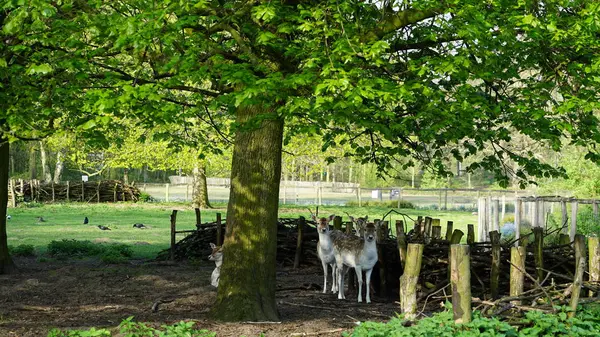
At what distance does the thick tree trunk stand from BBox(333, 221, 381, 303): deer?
250 cm

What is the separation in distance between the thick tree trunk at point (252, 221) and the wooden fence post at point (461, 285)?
10.6 feet

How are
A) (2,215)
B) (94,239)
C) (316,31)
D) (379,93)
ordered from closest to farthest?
(379,93) → (316,31) → (2,215) → (94,239)

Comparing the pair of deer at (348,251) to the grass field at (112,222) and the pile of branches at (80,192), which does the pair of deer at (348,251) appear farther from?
the pile of branches at (80,192)

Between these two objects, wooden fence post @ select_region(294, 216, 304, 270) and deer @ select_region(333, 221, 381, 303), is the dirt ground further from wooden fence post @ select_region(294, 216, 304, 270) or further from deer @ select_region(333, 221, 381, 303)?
deer @ select_region(333, 221, 381, 303)

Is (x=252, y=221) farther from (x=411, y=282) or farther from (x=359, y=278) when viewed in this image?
(x=359, y=278)

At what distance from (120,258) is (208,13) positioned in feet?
32.1

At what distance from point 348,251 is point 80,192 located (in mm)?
35560

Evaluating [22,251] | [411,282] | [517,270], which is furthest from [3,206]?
[517,270]

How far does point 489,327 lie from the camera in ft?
26.7

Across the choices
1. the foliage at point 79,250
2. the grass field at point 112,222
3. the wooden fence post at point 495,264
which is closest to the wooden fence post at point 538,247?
the wooden fence post at point 495,264

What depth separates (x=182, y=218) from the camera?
112ft

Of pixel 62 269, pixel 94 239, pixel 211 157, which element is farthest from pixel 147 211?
pixel 62 269

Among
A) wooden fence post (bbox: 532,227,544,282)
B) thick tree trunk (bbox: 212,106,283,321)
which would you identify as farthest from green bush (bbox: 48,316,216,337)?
wooden fence post (bbox: 532,227,544,282)

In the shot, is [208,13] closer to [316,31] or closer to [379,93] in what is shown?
[316,31]
